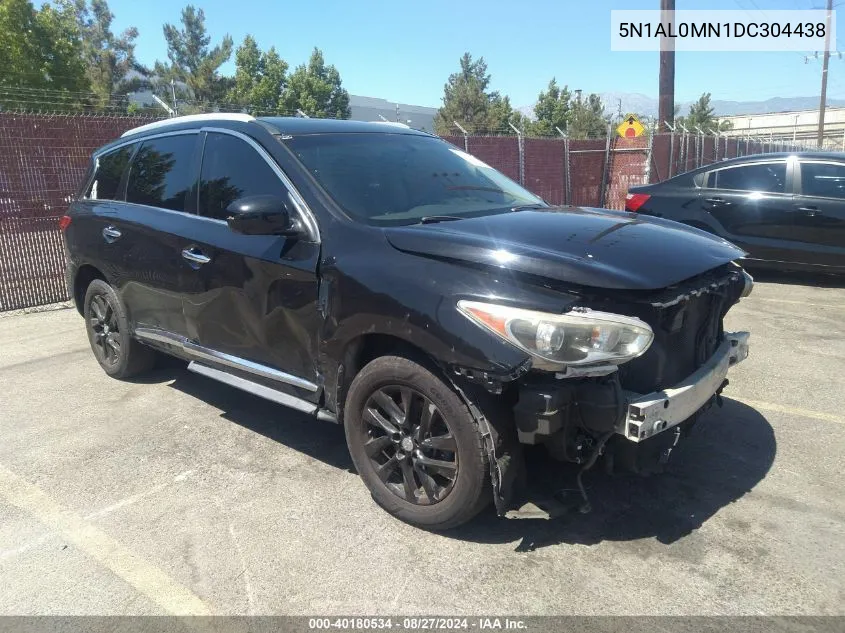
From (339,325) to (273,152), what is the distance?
116cm

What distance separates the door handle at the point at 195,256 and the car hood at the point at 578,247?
137 centimetres

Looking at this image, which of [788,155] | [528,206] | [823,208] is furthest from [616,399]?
[788,155]

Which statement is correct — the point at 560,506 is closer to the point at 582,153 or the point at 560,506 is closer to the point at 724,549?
Result: the point at 724,549

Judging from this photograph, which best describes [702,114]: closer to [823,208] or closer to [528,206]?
Result: [823,208]

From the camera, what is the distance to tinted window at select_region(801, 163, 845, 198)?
7716 mm

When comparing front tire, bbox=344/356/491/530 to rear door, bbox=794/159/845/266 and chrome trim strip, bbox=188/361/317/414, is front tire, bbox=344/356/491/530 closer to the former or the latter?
chrome trim strip, bbox=188/361/317/414

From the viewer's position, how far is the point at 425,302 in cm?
278

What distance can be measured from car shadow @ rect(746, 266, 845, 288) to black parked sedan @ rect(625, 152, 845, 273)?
21.7 inches

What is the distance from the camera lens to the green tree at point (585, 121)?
141 feet

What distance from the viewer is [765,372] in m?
5.09

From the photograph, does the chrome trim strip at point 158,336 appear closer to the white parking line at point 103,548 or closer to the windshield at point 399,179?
the white parking line at point 103,548

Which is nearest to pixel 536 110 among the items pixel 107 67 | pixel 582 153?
pixel 582 153

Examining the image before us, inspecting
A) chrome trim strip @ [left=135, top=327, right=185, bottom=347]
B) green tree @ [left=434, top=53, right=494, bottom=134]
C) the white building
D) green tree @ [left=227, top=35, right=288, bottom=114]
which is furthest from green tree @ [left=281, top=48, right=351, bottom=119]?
chrome trim strip @ [left=135, top=327, right=185, bottom=347]

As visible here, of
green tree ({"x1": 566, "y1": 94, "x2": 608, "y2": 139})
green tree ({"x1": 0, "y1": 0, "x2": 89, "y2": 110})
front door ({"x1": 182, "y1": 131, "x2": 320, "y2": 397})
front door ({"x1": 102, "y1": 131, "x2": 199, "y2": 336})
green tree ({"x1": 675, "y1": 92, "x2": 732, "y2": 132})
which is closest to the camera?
front door ({"x1": 182, "y1": 131, "x2": 320, "y2": 397})
